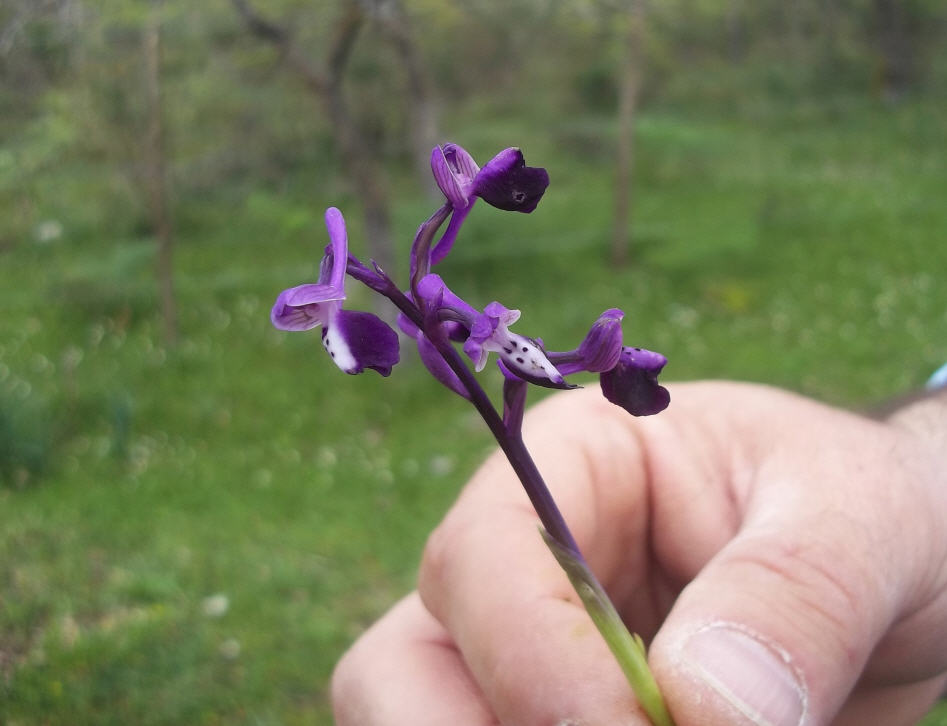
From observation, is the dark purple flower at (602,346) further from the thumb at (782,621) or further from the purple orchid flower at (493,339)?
the thumb at (782,621)

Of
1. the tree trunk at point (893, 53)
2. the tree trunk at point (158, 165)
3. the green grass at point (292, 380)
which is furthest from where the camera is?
the tree trunk at point (893, 53)

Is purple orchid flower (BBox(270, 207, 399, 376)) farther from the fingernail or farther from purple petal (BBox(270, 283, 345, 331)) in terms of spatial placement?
the fingernail

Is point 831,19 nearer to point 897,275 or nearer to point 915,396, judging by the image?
point 897,275

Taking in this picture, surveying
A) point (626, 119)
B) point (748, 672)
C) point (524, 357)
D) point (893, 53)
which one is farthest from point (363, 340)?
point (893, 53)

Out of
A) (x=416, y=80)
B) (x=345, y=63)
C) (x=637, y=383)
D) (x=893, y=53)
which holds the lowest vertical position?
(x=893, y=53)

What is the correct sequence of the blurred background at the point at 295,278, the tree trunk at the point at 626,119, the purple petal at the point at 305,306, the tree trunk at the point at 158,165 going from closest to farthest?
1. the purple petal at the point at 305,306
2. the blurred background at the point at 295,278
3. the tree trunk at the point at 158,165
4. the tree trunk at the point at 626,119

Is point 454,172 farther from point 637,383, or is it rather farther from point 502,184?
point 637,383

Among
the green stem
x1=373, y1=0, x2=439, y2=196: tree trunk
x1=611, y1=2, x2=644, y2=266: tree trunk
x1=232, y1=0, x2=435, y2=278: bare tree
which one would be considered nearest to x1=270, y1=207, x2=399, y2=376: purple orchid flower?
the green stem

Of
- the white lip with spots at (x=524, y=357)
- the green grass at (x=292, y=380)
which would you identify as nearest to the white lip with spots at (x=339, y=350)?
the white lip with spots at (x=524, y=357)
